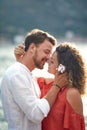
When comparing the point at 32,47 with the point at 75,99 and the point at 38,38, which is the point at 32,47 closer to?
the point at 38,38

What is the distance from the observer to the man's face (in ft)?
10.3

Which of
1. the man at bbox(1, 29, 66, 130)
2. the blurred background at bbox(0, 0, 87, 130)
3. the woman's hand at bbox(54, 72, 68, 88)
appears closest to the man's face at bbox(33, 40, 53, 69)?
the man at bbox(1, 29, 66, 130)

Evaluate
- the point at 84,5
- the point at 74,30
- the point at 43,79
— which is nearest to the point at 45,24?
the point at 74,30

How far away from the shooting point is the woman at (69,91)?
10.1 feet

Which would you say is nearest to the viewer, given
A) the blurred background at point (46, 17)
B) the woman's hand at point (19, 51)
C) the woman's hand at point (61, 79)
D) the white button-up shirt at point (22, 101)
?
the white button-up shirt at point (22, 101)

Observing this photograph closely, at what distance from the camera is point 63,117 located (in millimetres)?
3109

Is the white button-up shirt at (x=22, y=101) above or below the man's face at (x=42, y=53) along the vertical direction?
below

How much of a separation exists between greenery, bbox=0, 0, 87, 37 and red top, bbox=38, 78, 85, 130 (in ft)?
191

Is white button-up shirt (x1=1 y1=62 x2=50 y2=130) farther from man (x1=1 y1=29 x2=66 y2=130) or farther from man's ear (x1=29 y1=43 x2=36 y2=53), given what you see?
man's ear (x1=29 y1=43 x2=36 y2=53)

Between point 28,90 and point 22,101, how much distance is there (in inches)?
2.6

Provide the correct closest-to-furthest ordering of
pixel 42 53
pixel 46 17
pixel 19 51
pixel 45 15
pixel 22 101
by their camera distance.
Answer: pixel 22 101, pixel 42 53, pixel 19 51, pixel 46 17, pixel 45 15

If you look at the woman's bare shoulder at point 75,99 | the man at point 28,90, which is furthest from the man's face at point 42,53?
the woman's bare shoulder at point 75,99

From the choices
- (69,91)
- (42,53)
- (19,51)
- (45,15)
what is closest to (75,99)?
(69,91)

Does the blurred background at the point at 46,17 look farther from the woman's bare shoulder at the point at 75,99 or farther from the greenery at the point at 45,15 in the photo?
the woman's bare shoulder at the point at 75,99
